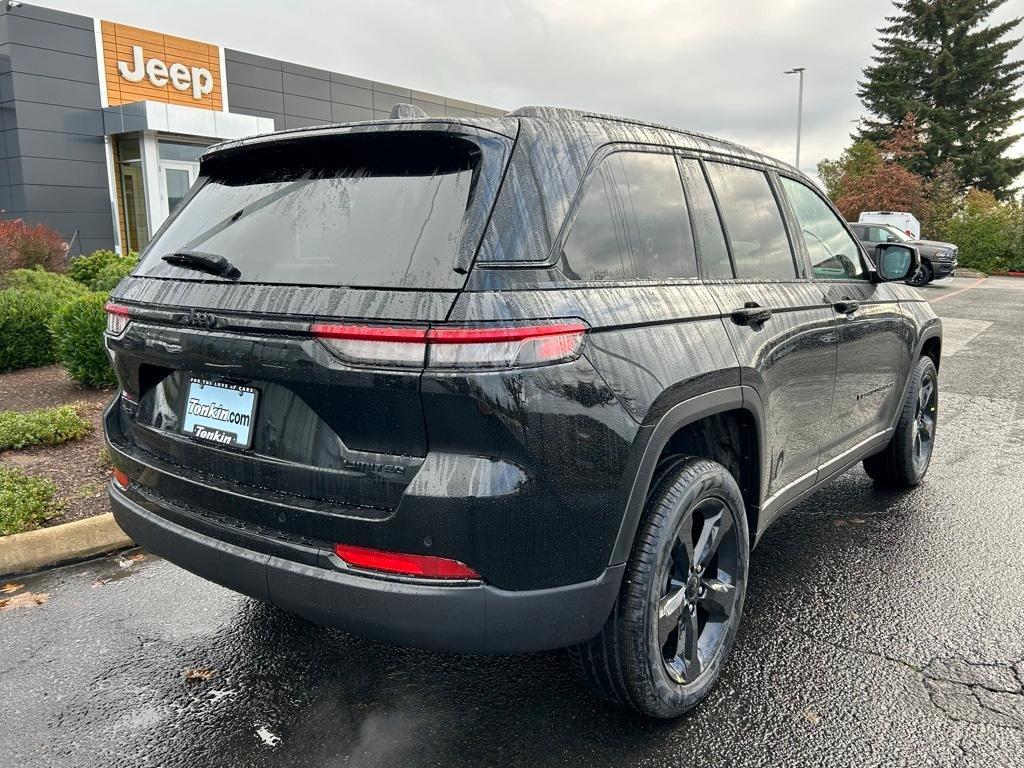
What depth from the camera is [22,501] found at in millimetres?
4242

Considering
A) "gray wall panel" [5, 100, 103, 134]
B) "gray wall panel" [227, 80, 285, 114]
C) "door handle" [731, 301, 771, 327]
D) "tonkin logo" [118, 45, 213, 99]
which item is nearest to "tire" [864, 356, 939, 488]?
"door handle" [731, 301, 771, 327]

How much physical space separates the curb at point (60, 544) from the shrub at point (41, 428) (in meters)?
1.60

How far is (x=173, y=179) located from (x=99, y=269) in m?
10.4

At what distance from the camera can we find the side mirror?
4.26 metres

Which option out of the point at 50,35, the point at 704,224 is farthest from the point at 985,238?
the point at 704,224

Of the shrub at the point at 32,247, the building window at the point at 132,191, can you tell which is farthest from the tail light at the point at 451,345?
the building window at the point at 132,191

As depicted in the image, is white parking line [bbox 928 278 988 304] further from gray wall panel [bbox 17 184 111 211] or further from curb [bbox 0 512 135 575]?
gray wall panel [bbox 17 184 111 211]

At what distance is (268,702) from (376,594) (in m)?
1.00

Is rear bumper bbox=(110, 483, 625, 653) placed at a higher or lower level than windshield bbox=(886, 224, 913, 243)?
lower

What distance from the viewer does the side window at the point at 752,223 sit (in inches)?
122

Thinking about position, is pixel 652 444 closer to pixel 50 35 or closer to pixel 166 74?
pixel 50 35

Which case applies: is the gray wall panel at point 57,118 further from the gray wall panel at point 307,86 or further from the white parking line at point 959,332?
the white parking line at point 959,332

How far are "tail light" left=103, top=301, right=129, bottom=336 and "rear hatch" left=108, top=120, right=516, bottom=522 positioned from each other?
0.01m

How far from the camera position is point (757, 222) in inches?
131
